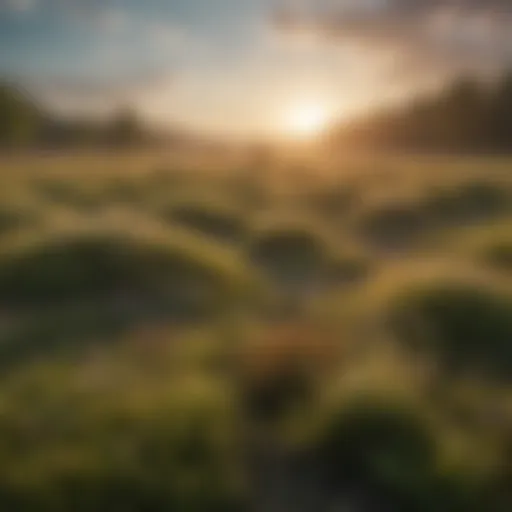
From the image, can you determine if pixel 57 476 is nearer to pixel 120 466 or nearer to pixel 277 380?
pixel 120 466

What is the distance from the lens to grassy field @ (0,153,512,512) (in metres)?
5.30

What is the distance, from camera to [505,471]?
5.43 metres

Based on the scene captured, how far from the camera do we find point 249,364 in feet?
21.9

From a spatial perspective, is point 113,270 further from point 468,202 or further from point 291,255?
point 468,202

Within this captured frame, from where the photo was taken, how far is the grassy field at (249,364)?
5301 millimetres

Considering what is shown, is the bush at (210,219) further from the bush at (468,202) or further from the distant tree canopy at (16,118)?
the distant tree canopy at (16,118)

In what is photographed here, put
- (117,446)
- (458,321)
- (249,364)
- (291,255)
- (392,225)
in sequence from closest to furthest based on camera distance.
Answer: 1. (117,446)
2. (249,364)
3. (458,321)
4. (291,255)
5. (392,225)

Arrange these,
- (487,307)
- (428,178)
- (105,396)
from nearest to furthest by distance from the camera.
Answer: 1. (105,396)
2. (487,307)
3. (428,178)

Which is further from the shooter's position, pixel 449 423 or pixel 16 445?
pixel 449 423

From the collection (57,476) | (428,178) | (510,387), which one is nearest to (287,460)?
(57,476)

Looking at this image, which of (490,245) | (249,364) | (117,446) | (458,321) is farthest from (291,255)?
(117,446)

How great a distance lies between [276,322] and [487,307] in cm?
193

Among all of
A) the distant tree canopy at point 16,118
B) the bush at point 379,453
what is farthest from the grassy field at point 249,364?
the distant tree canopy at point 16,118

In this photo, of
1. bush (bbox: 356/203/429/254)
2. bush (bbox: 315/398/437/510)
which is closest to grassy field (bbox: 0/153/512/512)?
bush (bbox: 315/398/437/510)
